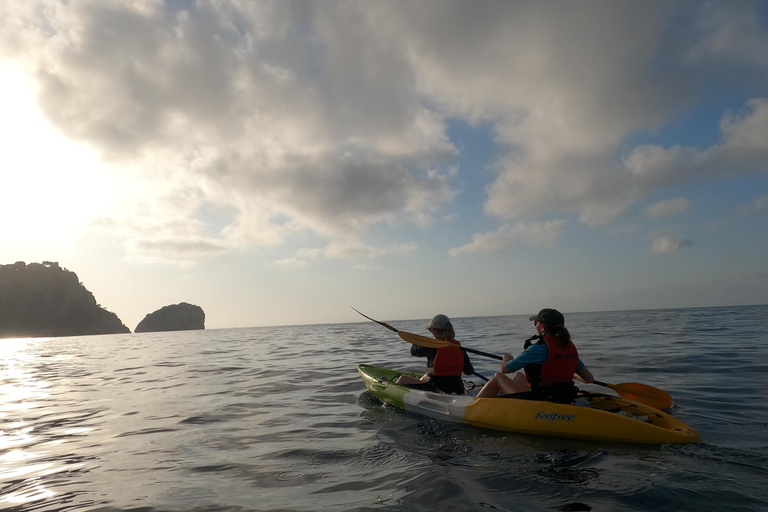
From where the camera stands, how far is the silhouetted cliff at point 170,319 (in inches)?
6206

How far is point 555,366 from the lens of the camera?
247 inches

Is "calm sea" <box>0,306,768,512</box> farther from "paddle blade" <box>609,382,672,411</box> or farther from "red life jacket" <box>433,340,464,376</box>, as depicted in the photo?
"red life jacket" <box>433,340,464,376</box>

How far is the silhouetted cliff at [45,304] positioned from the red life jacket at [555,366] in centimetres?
15460

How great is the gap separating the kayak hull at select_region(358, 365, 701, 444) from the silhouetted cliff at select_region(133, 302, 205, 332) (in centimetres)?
17320

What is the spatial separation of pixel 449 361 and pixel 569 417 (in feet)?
8.26

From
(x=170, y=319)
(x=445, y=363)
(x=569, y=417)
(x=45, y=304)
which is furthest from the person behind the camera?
(x=170, y=319)

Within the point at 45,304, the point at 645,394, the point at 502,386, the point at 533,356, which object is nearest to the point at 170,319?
the point at 45,304

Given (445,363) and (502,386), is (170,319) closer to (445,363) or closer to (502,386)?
(445,363)

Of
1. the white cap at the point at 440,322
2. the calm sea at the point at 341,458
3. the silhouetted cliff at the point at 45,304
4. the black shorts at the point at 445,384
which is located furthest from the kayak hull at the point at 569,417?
the silhouetted cliff at the point at 45,304

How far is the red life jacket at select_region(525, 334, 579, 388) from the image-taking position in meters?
6.23

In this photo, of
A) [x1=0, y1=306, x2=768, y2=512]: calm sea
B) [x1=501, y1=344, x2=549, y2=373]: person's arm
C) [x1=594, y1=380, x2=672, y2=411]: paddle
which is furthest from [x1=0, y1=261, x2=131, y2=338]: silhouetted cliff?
[x1=594, y1=380, x2=672, y2=411]: paddle

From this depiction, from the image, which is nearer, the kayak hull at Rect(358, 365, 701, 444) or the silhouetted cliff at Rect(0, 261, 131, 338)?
the kayak hull at Rect(358, 365, 701, 444)

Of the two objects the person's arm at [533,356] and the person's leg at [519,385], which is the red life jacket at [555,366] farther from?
the person's leg at [519,385]

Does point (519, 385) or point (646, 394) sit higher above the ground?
point (519, 385)
